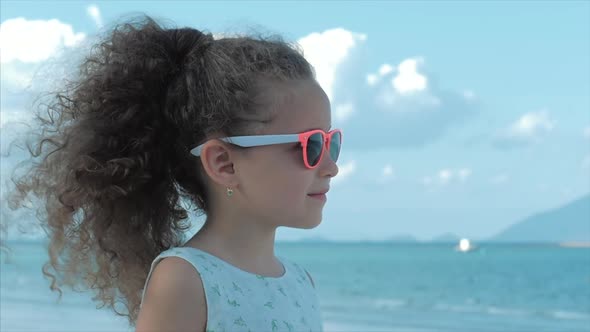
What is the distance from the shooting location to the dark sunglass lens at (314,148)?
1990mm

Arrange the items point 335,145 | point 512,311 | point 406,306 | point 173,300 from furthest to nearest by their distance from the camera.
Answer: point 512,311, point 406,306, point 335,145, point 173,300

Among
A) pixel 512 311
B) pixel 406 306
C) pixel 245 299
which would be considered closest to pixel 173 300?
pixel 245 299

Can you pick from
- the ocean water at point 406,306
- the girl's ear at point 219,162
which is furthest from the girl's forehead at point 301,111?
the ocean water at point 406,306

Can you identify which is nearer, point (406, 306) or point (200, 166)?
point (200, 166)

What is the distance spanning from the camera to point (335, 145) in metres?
2.09

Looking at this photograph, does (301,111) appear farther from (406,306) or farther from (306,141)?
(406,306)

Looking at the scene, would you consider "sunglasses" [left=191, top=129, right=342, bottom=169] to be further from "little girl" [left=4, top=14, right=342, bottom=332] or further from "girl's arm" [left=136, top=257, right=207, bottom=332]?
"girl's arm" [left=136, top=257, right=207, bottom=332]

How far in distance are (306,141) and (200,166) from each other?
25cm

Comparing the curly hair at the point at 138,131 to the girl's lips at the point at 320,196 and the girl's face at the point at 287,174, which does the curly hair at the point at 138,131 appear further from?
the girl's lips at the point at 320,196

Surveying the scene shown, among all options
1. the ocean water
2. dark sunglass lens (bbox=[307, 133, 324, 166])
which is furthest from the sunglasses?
the ocean water

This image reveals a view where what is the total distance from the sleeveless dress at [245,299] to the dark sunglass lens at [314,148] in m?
0.30

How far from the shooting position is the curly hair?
1985 mm

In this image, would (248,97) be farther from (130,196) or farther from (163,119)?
(130,196)

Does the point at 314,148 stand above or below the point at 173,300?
above
